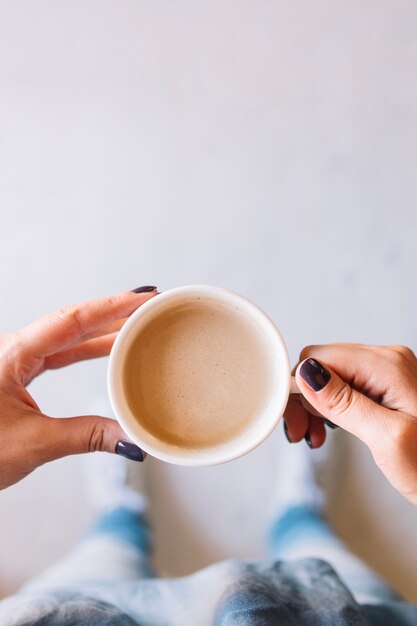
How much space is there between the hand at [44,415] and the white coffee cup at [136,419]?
3.2 inches

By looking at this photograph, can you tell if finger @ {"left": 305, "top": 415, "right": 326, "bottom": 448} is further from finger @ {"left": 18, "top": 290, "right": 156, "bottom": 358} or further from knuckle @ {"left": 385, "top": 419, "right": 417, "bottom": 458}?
finger @ {"left": 18, "top": 290, "right": 156, "bottom": 358}

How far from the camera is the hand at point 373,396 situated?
0.69 metres

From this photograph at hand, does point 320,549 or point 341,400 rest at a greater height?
point 341,400

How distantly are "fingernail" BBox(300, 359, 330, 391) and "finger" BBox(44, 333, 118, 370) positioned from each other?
0.38 m

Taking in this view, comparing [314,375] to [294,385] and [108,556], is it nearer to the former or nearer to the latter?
[294,385]

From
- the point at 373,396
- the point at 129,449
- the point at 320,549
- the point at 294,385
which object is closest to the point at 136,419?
the point at 129,449

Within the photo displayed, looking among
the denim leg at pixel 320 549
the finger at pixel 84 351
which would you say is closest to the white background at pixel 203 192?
the denim leg at pixel 320 549

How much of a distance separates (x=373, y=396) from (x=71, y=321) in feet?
1.35

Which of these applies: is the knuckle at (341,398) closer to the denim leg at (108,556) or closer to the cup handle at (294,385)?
the cup handle at (294,385)

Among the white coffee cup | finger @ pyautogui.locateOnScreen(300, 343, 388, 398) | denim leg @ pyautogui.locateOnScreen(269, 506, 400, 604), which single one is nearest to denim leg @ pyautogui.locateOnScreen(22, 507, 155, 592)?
denim leg @ pyautogui.locateOnScreen(269, 506, 400, 604)

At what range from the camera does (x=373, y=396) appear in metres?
0.77

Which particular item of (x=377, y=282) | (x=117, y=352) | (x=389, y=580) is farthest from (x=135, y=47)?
(x=389, y=580)

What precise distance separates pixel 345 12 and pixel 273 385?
953mm

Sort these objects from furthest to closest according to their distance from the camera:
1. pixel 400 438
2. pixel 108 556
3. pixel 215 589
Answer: pixel 108 556 → pixel 215 589 → pixel 400 438
